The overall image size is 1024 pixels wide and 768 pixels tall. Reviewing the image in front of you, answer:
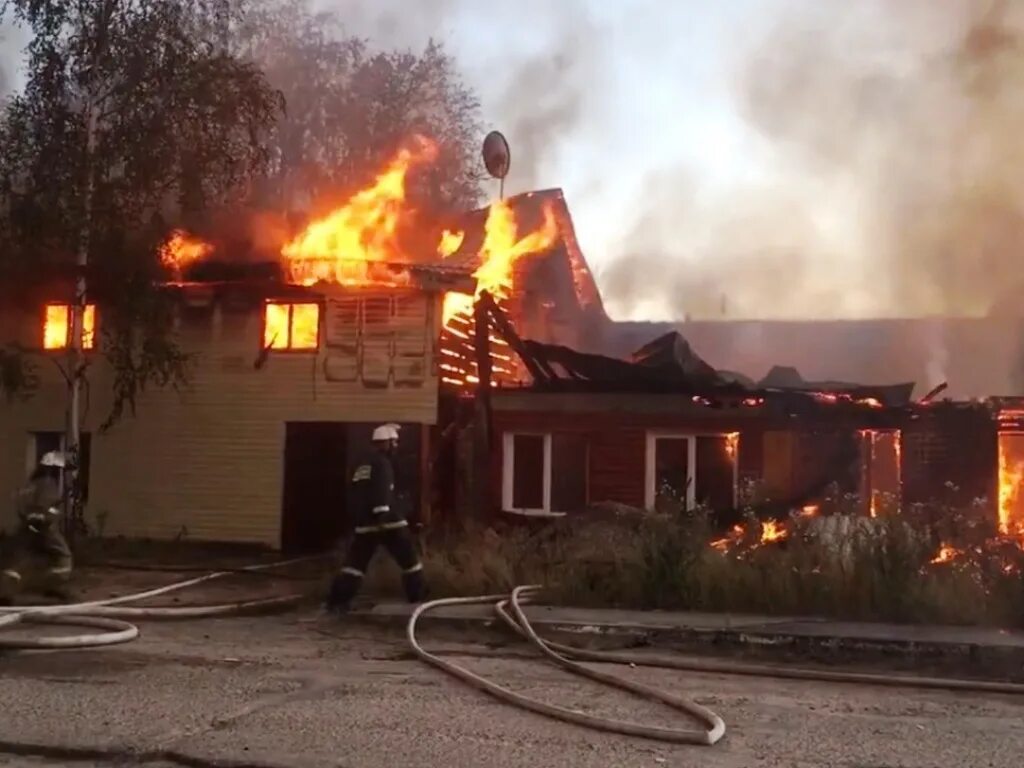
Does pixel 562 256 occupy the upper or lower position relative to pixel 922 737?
upper

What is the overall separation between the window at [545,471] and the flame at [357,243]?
3084mm

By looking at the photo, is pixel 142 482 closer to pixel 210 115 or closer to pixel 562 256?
pixel 210 115

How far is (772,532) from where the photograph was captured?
1283 centimetres

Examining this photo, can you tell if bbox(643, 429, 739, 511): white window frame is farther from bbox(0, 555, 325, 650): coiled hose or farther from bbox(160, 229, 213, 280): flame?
bbox(160, 229, 213, 280): flame

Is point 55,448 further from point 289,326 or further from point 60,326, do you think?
point 289,326

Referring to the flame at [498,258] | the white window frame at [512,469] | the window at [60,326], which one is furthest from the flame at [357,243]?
the window at [60,326]

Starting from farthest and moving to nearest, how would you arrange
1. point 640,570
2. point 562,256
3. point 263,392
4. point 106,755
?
1. point 562,256
2. point 263,392
3. point 640,570
4. point 106,755

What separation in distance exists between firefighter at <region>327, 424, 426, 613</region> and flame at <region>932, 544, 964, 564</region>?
468 cm

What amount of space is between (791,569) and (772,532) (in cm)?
241

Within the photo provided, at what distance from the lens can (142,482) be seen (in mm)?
18391

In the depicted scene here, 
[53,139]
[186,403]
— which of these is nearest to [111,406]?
[186,403]

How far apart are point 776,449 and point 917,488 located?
5.45m

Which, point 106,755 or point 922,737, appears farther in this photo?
point 922,737

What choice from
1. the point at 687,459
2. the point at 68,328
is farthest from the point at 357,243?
the point at 687,459
